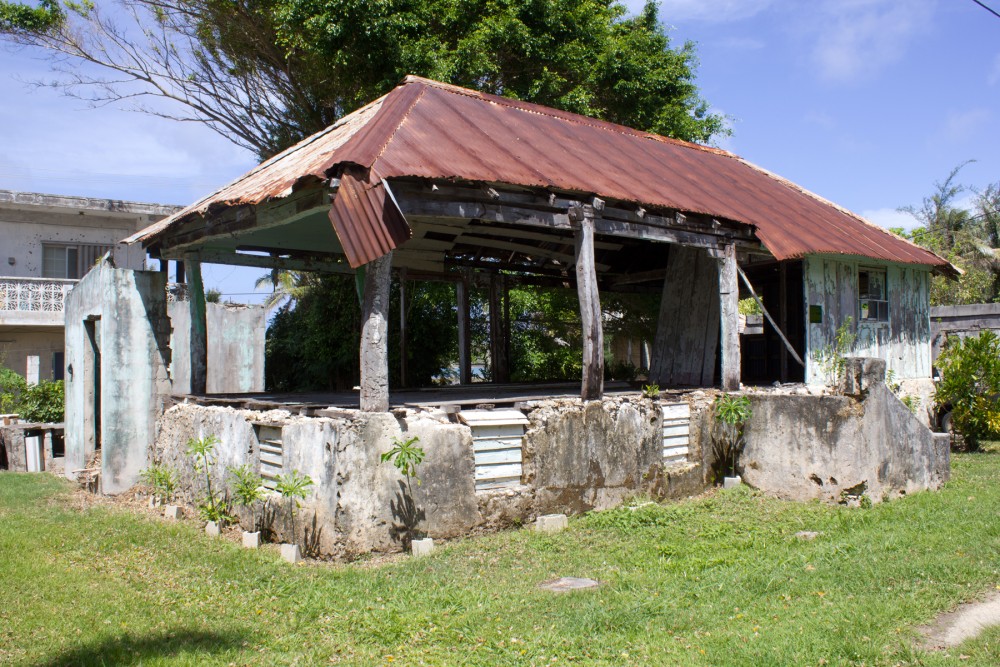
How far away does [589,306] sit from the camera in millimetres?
8680

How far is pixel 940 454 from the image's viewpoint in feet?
32.7

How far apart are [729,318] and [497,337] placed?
5.19 m

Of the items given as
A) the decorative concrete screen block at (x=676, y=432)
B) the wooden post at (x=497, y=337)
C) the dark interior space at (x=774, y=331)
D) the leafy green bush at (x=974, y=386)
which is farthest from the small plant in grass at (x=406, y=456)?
the leafy green bush at (x=974, y=386)

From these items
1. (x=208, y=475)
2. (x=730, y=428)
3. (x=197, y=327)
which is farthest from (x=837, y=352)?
(x=197, y=327)

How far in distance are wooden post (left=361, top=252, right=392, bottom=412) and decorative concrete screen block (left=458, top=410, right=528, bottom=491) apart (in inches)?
34.8

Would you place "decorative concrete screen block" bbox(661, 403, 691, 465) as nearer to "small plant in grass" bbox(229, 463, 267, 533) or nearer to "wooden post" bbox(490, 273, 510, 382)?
"small plant in grass" bbox(229, 463, 267, 533)

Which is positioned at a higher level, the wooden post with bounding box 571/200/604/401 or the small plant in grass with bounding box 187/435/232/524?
the wooden post with bounding box 571/200/604/401

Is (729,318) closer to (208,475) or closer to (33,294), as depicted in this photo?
(208,475)

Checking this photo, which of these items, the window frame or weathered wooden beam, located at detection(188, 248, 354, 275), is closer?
weathered wooden beam, located at detection(188, 248, 354, 275)

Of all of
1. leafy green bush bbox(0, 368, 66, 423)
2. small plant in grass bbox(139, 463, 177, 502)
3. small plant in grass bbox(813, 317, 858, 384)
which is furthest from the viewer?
leafy green bush bbox(0, 368, 66, 423)

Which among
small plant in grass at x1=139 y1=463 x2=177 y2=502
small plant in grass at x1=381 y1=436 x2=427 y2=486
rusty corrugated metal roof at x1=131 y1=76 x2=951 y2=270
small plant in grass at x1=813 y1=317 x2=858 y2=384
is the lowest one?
small plant in grass at x1=139 y1=463 x2=177 y2=502

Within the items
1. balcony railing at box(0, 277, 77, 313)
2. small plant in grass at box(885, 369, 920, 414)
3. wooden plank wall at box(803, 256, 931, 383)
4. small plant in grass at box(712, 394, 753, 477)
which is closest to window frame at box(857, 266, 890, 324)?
wooden plank wall at box(803, 256, 931, 383)

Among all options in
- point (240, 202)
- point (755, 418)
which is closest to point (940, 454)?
point (755, 418)

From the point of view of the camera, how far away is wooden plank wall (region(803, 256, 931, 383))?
11508 millimetres
